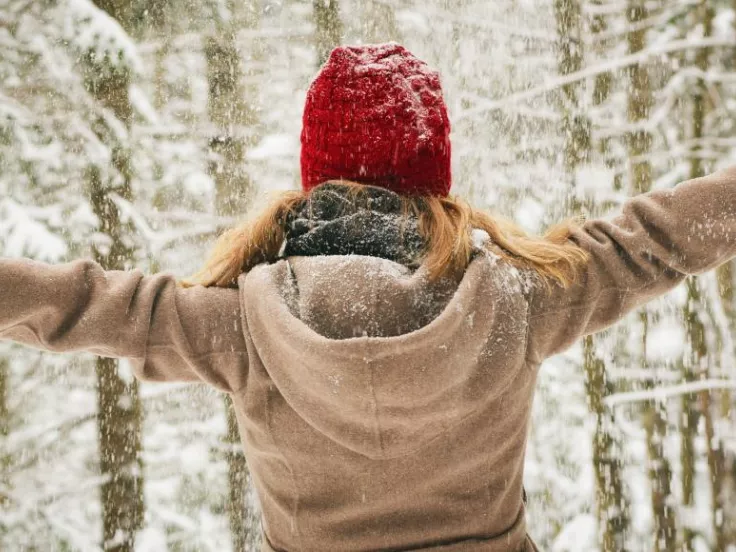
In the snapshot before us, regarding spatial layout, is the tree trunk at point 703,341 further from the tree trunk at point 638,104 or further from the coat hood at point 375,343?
the coat hood at point 375,343

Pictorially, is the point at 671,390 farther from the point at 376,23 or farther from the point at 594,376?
the point at 376,23

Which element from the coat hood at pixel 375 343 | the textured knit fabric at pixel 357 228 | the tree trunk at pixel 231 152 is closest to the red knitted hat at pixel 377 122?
the textured knit fabric at pixel 357 228

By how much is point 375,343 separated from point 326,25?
5.20 meters

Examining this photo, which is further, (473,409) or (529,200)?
(529,200)

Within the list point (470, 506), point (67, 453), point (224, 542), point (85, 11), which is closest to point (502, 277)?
point (470, 506)

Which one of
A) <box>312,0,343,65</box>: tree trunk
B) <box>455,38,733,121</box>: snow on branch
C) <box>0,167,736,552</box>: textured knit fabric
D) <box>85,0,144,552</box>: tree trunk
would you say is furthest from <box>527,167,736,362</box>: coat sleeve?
<box>312,0,343,65</box>: tree trunk

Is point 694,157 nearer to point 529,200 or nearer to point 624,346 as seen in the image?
point 529,200

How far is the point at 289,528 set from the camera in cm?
142

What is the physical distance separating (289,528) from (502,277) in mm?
757

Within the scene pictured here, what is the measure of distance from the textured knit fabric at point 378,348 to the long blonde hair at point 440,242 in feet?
0.13

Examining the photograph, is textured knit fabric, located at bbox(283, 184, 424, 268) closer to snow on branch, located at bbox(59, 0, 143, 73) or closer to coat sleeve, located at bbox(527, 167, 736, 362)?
coat sleeve, located at bbox(527, 167, 736, 362)

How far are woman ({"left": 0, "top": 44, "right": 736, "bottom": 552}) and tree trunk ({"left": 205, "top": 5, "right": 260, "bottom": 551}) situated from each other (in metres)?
4.69

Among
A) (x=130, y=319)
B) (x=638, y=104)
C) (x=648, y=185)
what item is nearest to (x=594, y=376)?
(x=648, y=185)

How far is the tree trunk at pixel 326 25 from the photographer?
18.7ft
